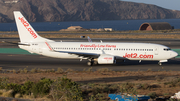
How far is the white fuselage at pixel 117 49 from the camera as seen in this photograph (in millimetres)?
35500

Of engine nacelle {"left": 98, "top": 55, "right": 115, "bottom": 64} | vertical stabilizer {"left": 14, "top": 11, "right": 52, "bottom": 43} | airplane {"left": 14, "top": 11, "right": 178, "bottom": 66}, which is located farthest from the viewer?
vertical stabilizer {"left": 14, "top": 11, "right": 52, "bottom": 43}

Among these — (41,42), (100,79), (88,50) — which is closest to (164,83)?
(100,79)

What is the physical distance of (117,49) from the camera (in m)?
36.2

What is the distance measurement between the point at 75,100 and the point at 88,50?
2104cm

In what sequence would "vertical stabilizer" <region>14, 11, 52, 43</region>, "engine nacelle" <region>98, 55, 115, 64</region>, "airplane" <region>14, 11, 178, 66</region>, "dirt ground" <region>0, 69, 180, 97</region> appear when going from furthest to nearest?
"vertical stabilizer" <region>14, 11, 52, 43</region>
"airplane" <region>14, 11, 178, 66</region>
"engine nacelle" <region>98, 55, 115, 64</region>
"dirt ground" <region>0, 69, 180, 97</region>

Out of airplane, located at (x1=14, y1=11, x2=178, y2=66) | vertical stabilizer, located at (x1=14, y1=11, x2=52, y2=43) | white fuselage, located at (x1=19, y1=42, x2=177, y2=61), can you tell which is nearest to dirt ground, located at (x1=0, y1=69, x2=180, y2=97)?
airplane, located at (x1=14, y1=11, x2=178, y2=66)

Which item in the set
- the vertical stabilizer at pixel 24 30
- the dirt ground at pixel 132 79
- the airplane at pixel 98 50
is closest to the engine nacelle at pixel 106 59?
the airplane at pixel 98 50

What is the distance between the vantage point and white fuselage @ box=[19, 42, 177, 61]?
35.5 metres

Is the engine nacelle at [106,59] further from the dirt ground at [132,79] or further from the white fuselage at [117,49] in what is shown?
the dirt ground at [132,79]

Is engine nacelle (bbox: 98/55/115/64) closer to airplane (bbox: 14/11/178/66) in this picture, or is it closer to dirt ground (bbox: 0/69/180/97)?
airplane (bbox: 14/11/178/66)

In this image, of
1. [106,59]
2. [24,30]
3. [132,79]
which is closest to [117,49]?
[106,59]

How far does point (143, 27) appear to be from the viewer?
134000 mm

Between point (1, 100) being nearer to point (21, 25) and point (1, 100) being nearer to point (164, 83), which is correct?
point (164, 83)

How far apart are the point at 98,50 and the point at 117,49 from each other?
114 inches
